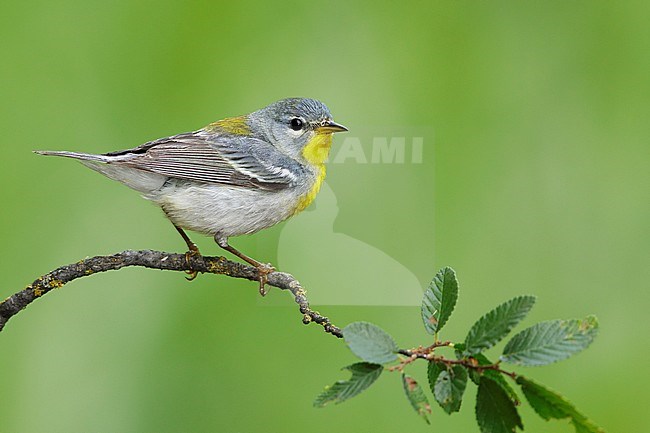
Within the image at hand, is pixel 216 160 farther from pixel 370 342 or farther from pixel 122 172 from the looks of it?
pixel 370 342

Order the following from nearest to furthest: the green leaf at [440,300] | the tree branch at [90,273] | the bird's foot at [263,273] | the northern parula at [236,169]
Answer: the green leaf at [440,300]
the tree branch at [90,273]
the bird's foot at [263,273]
the northern parula at [236,169]

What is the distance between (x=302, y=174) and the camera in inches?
70.8

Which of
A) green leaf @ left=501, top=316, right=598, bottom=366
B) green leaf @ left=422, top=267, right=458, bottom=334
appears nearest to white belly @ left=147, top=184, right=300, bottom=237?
green leaf @ left=422, top=267, right=458, bottom=334

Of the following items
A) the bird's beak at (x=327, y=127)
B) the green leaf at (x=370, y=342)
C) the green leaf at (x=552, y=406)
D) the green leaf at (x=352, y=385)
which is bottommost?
the green leaf at (x=552, y=406)

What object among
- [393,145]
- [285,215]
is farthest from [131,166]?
[393,145]

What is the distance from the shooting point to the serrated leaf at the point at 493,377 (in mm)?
901

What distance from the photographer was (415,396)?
33.9 inches

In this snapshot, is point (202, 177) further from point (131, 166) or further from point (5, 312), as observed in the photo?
point (5, 312)

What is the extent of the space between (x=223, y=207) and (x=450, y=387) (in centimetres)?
88

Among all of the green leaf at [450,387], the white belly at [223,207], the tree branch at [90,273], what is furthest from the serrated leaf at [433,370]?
the white belly at [223,207]

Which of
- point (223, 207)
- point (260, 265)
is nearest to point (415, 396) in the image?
A: point (260, 265)

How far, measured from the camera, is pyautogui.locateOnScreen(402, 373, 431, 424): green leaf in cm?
84

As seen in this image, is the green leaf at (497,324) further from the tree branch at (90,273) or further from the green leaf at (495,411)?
the tree branch at (90,273)

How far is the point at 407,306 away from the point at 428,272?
0.43 feet
